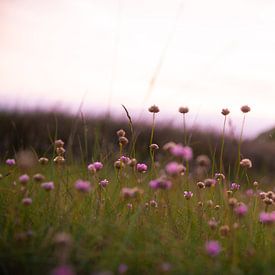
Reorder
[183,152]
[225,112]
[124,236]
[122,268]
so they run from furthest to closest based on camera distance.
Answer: [225,112], [124,236], [183,152], [122,268]

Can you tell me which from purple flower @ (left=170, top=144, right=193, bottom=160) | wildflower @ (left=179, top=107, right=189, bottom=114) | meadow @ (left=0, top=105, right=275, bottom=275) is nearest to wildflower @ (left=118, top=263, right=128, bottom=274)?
meadow @ (left=0, top=105, right=275, bottom=275)

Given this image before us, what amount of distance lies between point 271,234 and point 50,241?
94 centimetres

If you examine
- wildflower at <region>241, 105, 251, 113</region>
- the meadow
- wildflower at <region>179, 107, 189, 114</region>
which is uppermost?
wildflower at <region>241, 105, 251, 113</region>

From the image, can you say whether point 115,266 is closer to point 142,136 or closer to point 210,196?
point 210,196

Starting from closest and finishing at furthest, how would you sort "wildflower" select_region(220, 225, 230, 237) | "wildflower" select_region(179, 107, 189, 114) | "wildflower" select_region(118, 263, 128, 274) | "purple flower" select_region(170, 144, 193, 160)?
1. "wildflower" select_region(118, 263, 128, 274)
2. "purple flower" select_region(170, 144, 193, 160)
3. "wildflower" select_region(220, 225, 230, 237)
4. "wildflower" select_region(179, 107, 189, 114)

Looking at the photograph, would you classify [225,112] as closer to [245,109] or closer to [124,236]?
[245,109]

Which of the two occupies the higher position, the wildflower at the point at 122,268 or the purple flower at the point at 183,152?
the purple flower at the point at 183,152

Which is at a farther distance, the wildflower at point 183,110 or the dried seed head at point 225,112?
the dried seed head at point 225,112

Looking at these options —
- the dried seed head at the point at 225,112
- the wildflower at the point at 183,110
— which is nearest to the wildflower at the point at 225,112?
the dried seed head at the point at 225,112

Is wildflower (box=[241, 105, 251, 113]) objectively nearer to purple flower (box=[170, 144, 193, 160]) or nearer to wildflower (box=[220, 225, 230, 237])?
wildflower (box=[220, 225, 230, 237])

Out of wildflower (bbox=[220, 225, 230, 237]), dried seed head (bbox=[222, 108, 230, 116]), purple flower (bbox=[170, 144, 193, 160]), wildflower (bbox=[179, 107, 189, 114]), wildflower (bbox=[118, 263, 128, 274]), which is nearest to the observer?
wildflower (bbox=[118, 263, 128, 274])

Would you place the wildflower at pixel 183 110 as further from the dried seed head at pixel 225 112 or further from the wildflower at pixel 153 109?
the dried seed head at pixel 225 112

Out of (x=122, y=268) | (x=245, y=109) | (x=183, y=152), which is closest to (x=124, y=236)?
(x=122, y=268)

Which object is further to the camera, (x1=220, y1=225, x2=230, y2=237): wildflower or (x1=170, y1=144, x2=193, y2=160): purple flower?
(x1=220, y1=225, x2=230, y2=237): wildflower
